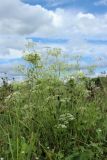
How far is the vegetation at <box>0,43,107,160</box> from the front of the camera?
504 cm

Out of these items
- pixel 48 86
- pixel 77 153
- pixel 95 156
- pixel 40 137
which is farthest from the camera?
pixel 48 86

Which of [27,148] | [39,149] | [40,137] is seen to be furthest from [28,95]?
[27,148]

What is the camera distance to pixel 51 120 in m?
5.74

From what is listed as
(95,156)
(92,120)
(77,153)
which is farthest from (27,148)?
(92,120)

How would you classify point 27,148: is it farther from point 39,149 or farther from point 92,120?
point 92,120

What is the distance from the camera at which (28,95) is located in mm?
6359

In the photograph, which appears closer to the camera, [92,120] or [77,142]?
[77,142]

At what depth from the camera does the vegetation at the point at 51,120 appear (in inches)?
198

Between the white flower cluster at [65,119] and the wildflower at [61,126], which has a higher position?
the white flower cluster at [65,119]

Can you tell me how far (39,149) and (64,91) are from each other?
123 cm

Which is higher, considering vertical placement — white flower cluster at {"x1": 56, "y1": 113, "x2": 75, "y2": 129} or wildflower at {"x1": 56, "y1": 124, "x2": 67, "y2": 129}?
white flower cluster at {"x1": 56, "y1": 113, "x2": 75, "y2": 129}

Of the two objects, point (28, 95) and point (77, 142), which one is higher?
point (28, 95)

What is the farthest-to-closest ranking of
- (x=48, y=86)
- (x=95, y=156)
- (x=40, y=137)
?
(x=48, y=86), (x=40, y=137), (x=95, y=156)

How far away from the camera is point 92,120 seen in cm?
589
